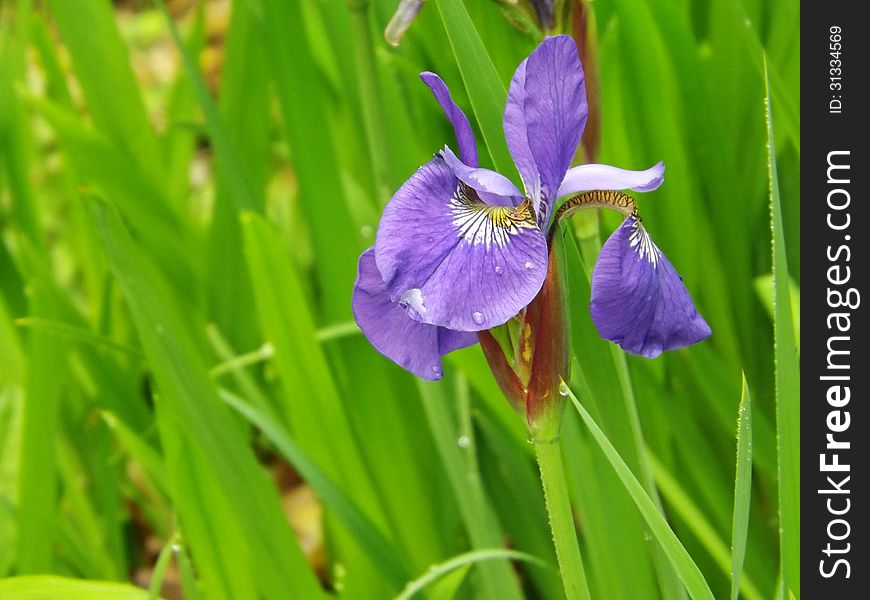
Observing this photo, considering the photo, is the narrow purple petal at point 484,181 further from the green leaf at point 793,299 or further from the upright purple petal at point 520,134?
the green leaf at point 793,299

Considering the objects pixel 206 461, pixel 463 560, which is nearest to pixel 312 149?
pixel 206 461

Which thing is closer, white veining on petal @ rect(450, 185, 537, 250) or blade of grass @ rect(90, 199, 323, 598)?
white veining on petal @ rect(450, 185, 537, 250)

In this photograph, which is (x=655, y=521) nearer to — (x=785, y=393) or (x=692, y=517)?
(x=785, y=393)

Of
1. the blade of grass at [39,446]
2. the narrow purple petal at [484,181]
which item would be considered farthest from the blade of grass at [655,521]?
the blade of grass at [39,446]

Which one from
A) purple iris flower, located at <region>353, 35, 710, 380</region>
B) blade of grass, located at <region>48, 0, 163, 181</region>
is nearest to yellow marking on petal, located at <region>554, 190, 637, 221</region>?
purple iris flower, located at <region>353, 35, 710, 380</region>

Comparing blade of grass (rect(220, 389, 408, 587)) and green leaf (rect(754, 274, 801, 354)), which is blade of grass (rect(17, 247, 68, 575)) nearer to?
blade of grass (rect(220, 389, 408, 587))

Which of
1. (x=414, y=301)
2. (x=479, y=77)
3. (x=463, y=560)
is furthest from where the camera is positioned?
(x=463, y=560)
